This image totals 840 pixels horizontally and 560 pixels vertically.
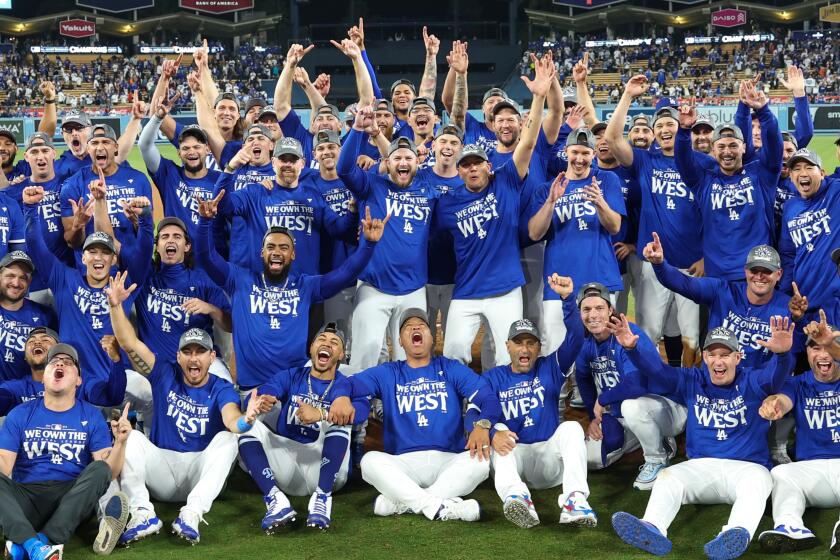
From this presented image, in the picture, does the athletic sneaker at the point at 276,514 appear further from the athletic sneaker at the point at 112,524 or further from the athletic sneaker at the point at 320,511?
the athletic sneaker at the point at 112,524

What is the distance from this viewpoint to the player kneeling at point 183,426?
695 cm

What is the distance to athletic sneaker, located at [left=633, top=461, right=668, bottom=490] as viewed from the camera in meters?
7.55

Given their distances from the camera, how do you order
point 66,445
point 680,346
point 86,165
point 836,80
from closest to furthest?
point 66,445 → point 680,346 → point 86,165 → point 836,80

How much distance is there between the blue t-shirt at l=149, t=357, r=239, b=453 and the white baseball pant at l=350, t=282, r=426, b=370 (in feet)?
4.72

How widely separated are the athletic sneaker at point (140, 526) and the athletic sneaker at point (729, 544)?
3691 millimetres

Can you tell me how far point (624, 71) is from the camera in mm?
54219

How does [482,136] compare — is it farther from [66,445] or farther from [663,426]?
[66,445]

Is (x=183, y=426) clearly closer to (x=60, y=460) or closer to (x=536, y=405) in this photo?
(x=60, y=460)

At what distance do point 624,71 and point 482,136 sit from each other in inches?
1813

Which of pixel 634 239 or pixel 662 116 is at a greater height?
pixel 662 116

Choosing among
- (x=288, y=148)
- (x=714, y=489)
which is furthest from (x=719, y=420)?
(x=288, y=148)

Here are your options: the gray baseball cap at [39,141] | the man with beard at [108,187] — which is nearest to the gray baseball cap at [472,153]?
the man with beard at [108,187]

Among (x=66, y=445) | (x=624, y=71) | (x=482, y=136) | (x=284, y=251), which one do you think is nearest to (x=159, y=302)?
(x=284, y=251)

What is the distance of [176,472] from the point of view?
720 cm
